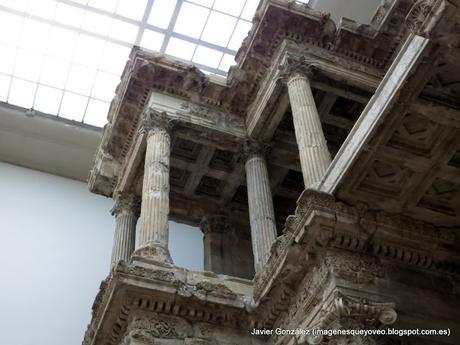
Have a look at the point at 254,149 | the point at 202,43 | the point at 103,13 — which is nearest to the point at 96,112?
the point at 103,13

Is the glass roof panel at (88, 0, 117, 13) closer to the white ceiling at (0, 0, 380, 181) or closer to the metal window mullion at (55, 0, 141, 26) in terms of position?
the white ceiling at (0, 0, 380, 181)

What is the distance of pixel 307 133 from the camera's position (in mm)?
10867

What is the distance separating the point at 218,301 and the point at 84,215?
39.1 feet

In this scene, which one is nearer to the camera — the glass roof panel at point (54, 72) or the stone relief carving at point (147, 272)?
the stone relief carving at point (147, 272)

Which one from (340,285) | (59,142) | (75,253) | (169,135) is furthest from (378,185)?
(59,142)

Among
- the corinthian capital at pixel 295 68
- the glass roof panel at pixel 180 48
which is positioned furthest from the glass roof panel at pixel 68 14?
the corinthian capital at pixel 295 68

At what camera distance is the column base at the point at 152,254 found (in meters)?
10.1

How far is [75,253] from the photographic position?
19.2 metres

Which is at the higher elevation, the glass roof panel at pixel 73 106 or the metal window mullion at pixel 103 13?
the metal window mullion at pixel 103 13

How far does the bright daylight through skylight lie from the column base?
11.6m

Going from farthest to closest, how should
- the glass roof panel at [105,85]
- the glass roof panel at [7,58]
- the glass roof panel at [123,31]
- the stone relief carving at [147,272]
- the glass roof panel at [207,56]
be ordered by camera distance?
the glass roof panel at [105,85] < the glass roof panel at [7,58] < the glass roof panel at [207,56] < the glass roof panel at [123,31] < the stone relief carving at [147,272]

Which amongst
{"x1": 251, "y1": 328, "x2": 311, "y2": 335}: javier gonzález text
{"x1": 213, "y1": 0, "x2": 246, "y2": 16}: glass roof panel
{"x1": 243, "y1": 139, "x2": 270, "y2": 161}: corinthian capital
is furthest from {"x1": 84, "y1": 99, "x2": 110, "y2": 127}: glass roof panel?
{"x1": 251, "y1": 328, "x2": 311, "y2": 335}: javier gonzález text

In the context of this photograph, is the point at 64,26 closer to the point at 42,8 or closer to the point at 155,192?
the point at 42,8

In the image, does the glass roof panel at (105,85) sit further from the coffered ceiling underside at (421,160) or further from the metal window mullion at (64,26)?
the coffered ceiling underside at (421,160)
